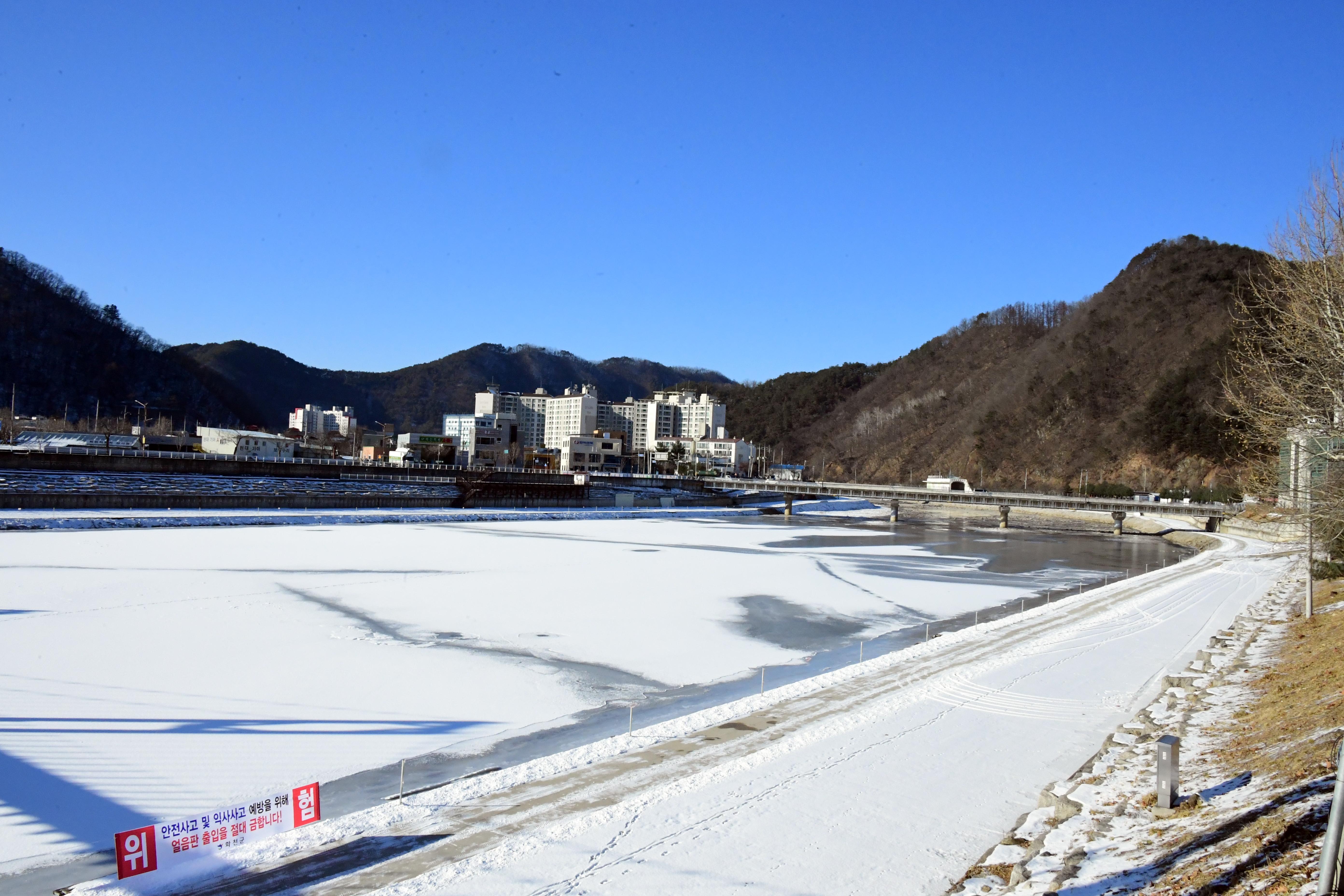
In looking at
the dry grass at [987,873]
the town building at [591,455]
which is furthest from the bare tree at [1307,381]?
the town building at [591,455]

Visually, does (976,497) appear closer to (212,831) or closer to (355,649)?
(355,649)

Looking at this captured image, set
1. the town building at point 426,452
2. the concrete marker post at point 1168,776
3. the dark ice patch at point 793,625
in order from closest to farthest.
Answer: the concrete marker post at point 1168,776 < the dark ice patch at point 793,625 < the town building at point 426,452

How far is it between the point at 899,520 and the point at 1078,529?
15452mm

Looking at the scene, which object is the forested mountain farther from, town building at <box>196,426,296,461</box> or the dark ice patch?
the dark ice patch

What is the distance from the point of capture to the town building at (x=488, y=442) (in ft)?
385

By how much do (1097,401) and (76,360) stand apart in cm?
15441

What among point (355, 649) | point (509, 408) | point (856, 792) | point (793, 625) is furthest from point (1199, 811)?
point (509, 408)

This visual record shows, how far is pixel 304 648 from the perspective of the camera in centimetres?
1466

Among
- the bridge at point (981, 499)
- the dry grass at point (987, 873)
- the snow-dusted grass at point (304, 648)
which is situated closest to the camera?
the dry grass at point (987, 873)

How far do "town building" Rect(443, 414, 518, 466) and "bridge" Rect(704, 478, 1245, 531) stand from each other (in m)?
33.4

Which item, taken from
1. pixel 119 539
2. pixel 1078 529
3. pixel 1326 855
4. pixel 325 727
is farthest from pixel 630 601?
pixel 1078 529

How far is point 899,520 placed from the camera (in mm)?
76000

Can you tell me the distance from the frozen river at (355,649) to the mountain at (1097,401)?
71.8 m

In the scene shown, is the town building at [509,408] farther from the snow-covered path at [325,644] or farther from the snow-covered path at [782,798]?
the snow-covered path at [782,798]
